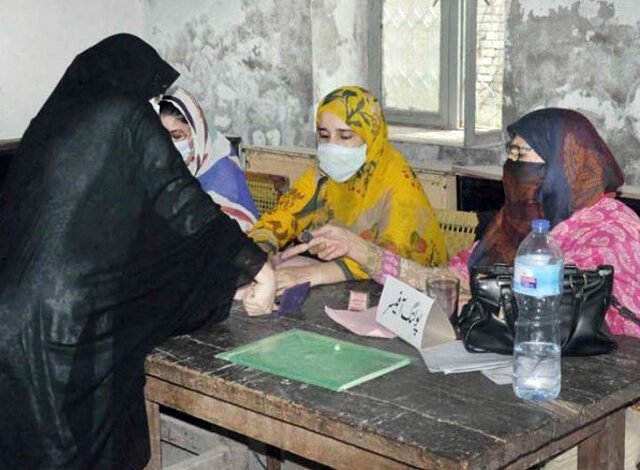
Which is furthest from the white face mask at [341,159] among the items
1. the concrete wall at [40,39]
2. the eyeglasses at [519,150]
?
the concrete wall at [40,39]

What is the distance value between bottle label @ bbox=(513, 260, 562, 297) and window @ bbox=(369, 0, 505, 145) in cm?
260

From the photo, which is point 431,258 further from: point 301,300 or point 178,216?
point 178,216

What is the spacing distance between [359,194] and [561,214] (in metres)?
0.86

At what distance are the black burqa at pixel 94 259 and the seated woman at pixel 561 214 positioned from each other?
1.68ft

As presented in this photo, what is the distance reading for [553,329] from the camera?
86.3 inches

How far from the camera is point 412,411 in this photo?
2012 mm

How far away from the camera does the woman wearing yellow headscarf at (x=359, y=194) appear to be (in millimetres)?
3203

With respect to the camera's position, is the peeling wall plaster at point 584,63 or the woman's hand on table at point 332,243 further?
the peeling wall plaster at point 584,63

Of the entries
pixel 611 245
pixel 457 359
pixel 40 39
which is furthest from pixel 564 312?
pixel 40 39

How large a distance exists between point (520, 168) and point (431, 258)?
0.58 metres

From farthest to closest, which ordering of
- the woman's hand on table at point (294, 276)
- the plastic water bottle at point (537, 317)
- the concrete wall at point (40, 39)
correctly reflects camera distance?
1. the concrete wall at point (40, 39)
2. the woman's hand on table at point (294, 276)
3. the plastic water bottle at point (537, 317)

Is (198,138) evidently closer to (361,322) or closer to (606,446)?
(361,322)

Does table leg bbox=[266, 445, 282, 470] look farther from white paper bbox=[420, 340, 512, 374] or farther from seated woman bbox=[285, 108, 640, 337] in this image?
white paper bbox=[420, 340, 512, 374]

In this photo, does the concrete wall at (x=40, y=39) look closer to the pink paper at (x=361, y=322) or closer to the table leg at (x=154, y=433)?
the table leg at (x=154, y=433)
